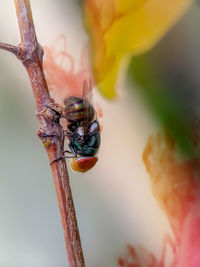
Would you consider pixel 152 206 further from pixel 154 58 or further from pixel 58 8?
pixel 58 8

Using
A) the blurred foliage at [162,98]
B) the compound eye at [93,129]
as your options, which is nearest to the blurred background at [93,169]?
the blurred foliage at [162,98]

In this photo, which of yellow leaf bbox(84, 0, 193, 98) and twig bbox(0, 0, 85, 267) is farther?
yellow leaf bbox(84, 0, 193, 98)

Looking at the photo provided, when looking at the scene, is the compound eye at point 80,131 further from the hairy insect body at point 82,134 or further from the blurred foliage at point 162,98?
the blurred foliage at point 162,98

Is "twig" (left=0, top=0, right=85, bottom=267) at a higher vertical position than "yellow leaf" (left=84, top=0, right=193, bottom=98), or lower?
lower

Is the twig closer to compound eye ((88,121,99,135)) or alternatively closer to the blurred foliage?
compound eye ((88,121,99,135))

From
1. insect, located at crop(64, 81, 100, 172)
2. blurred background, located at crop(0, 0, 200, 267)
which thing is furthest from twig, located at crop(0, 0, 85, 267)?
blurred background, located at crop(0, 0, 200, 267)

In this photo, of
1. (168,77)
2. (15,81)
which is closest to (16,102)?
(15,81)
